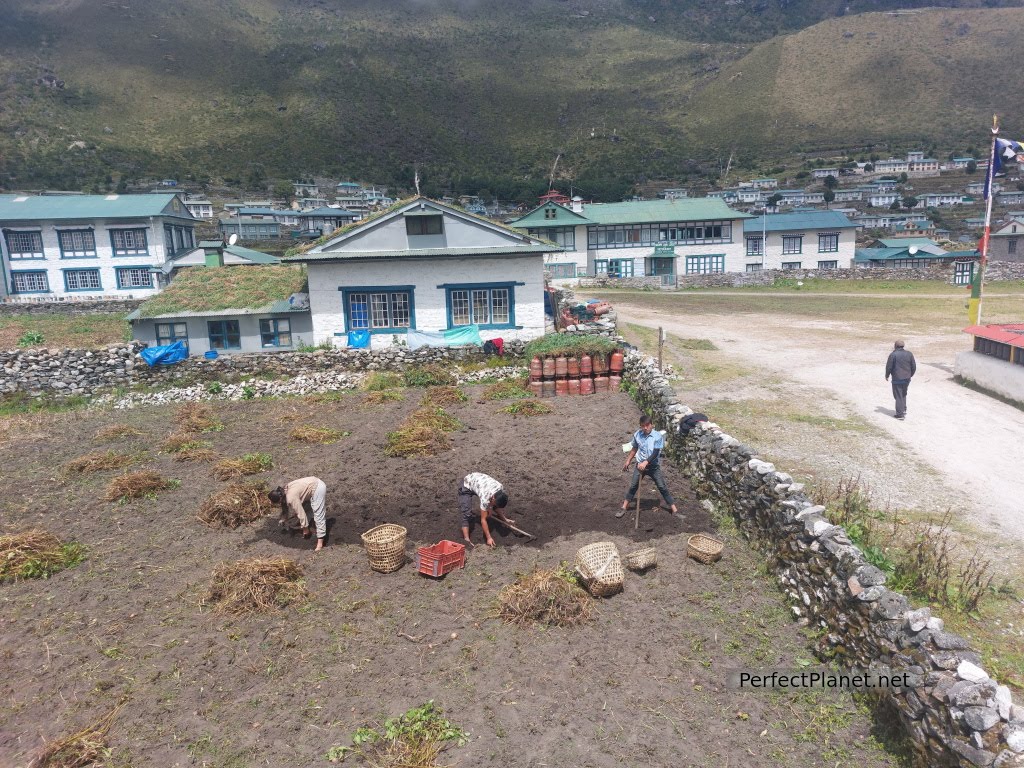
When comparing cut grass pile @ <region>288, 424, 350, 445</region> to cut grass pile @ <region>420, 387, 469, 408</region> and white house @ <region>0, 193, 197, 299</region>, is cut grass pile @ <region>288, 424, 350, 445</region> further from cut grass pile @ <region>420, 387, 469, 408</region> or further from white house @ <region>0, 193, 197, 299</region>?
white house @ <region>0, 193, 197, 299</region>

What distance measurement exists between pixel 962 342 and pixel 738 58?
16661cm

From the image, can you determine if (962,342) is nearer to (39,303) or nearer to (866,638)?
(866,638)

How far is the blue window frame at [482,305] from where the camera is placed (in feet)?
83.3

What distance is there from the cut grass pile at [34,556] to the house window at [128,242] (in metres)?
50.0

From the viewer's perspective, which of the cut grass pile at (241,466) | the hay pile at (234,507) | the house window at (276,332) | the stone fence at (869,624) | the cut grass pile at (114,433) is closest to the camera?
the stone fence at (869,624)

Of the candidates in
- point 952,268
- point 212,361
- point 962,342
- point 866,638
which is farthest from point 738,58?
point 866,638

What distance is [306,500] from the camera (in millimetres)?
10648

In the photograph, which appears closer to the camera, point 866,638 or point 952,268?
point 866,638

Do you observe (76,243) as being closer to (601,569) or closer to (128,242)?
(128,242)

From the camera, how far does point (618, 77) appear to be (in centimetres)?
16712

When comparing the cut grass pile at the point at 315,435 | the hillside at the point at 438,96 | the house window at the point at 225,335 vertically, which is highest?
the hillside at the point at 438,96

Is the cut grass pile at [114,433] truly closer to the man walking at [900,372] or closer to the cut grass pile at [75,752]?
the cut grass pile at [75,752]

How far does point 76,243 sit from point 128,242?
3.66 meters

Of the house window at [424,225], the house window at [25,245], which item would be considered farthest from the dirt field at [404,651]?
the house window at [25,245]
